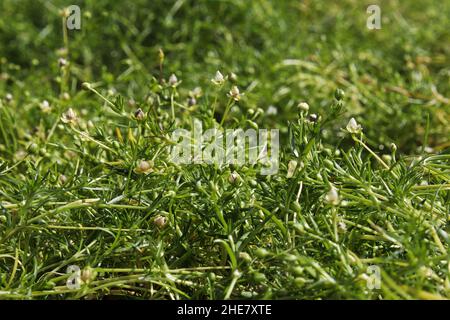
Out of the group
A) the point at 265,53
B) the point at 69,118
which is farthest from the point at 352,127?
the point at 265,53

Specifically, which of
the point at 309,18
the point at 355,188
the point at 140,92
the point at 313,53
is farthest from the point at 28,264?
the point at 309,18

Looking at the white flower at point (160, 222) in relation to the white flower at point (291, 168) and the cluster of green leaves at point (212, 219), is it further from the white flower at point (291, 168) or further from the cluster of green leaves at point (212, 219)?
the white flower at point (291, 168)

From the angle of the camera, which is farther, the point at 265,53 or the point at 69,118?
the point at 265,53

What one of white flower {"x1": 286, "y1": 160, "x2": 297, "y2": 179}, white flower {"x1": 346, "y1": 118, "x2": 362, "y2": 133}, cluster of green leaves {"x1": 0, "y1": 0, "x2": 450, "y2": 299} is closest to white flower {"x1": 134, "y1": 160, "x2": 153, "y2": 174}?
cluster of green leaves {"x1": 0, "y1": 0, "x2": 450, "y2": 299}

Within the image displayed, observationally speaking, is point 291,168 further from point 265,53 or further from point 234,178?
point 265,53

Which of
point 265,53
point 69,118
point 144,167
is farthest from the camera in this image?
point 265,53

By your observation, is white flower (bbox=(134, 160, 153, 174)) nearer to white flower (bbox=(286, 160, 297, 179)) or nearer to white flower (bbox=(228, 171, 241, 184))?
white flower (bbox=(228, 171, 241, 184))

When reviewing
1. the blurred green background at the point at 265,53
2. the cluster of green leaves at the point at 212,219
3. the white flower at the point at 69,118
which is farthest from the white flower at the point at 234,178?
the blurred green background at the point at 265,53

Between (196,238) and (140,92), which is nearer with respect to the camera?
(196,238)

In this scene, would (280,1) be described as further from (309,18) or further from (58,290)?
(58,290)

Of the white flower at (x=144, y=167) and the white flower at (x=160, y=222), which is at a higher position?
the white flower at (x=144, y=167)
